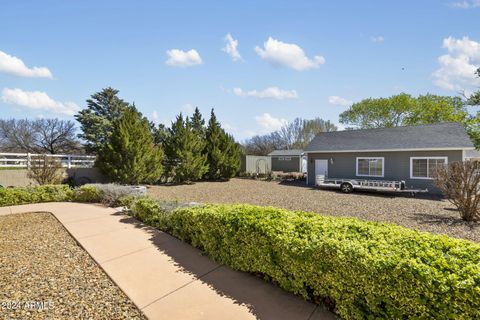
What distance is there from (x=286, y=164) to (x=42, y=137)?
1212 inches

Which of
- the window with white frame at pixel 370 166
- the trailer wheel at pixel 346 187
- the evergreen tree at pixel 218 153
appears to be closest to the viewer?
the trailer wheel at pixel 346 187

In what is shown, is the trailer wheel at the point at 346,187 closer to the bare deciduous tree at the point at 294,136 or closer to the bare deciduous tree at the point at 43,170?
the bare deciduous tree at the point at 43,170

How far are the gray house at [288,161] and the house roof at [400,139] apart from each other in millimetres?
10724

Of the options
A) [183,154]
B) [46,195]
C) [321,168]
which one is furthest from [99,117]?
[321,168]

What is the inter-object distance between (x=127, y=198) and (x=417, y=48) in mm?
12320

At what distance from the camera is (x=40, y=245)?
4.62 m

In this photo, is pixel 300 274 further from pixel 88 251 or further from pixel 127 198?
pixel 127 198

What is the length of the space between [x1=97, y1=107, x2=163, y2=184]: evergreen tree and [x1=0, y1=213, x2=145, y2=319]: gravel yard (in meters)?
8.96

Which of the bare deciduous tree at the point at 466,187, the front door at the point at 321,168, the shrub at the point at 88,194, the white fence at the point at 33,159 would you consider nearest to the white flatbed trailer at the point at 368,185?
the front door at the point at 321,168

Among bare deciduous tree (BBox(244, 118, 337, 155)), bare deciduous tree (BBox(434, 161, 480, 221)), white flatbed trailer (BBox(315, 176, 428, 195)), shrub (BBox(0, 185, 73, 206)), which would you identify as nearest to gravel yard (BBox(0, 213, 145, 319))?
shrub (BBox(0, 185, 73, 206))

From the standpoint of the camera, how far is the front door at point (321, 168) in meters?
16.7

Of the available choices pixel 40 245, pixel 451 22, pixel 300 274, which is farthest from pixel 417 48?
pixel 40 245

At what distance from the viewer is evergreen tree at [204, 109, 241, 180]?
19.2 meters

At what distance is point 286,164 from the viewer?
3011cm
